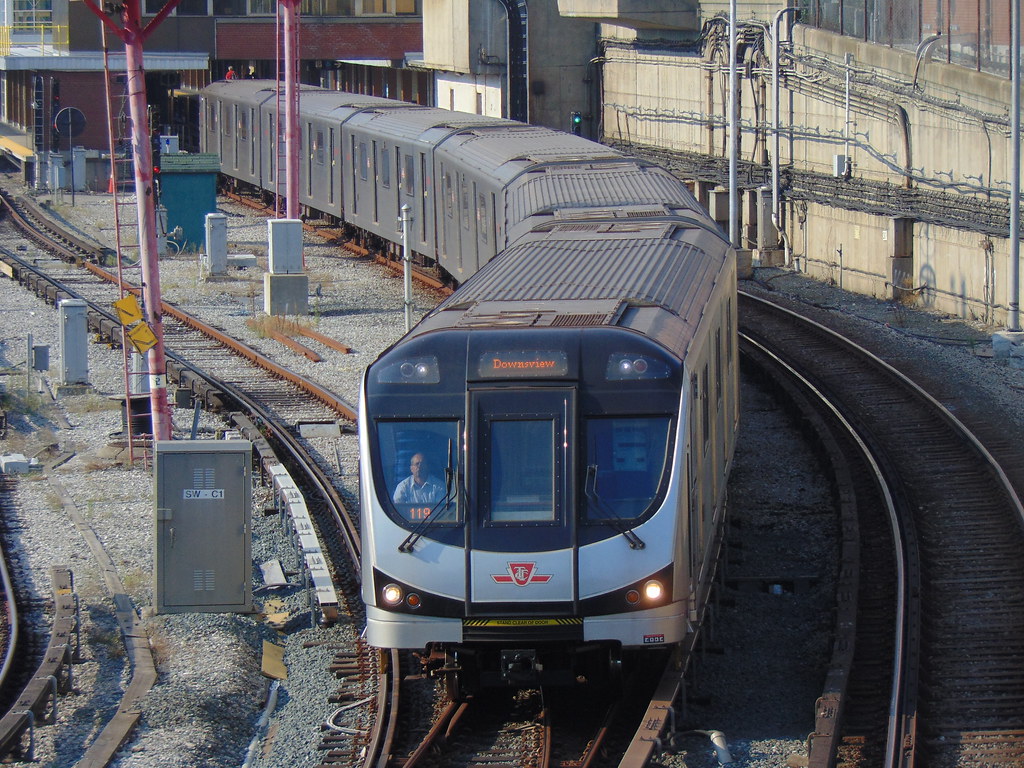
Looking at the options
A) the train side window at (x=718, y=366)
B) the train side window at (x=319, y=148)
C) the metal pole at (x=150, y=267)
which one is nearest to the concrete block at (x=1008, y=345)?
the train side window at (x=718, y=366)

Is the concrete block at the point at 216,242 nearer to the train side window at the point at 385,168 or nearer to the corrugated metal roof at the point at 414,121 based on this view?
the train side window at the point at 385,168

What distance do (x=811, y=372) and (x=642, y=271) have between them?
995 cm

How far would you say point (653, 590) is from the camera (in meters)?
8.55

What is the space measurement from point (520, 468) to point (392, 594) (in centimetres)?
102

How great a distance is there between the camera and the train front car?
8.55 m

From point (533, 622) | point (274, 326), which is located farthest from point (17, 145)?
point (533, 622)

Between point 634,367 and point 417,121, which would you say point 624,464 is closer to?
point 634,367

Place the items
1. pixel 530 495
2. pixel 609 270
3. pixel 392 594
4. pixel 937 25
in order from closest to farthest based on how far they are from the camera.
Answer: pixel 530 495 → pixel 392 594 → pixel 609 270 → pixel 937 25

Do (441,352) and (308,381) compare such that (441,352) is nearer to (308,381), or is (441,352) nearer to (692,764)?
(692,764)

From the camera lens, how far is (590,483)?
8609 mm

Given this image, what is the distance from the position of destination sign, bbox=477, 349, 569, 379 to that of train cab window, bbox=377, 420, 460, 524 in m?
0.37

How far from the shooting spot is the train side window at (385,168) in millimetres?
A: 27797

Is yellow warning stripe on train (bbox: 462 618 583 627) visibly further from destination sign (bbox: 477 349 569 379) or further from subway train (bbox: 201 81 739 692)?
destination sign (bbox: 477 349 569 379)

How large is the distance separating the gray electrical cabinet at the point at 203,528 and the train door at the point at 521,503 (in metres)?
3.16
